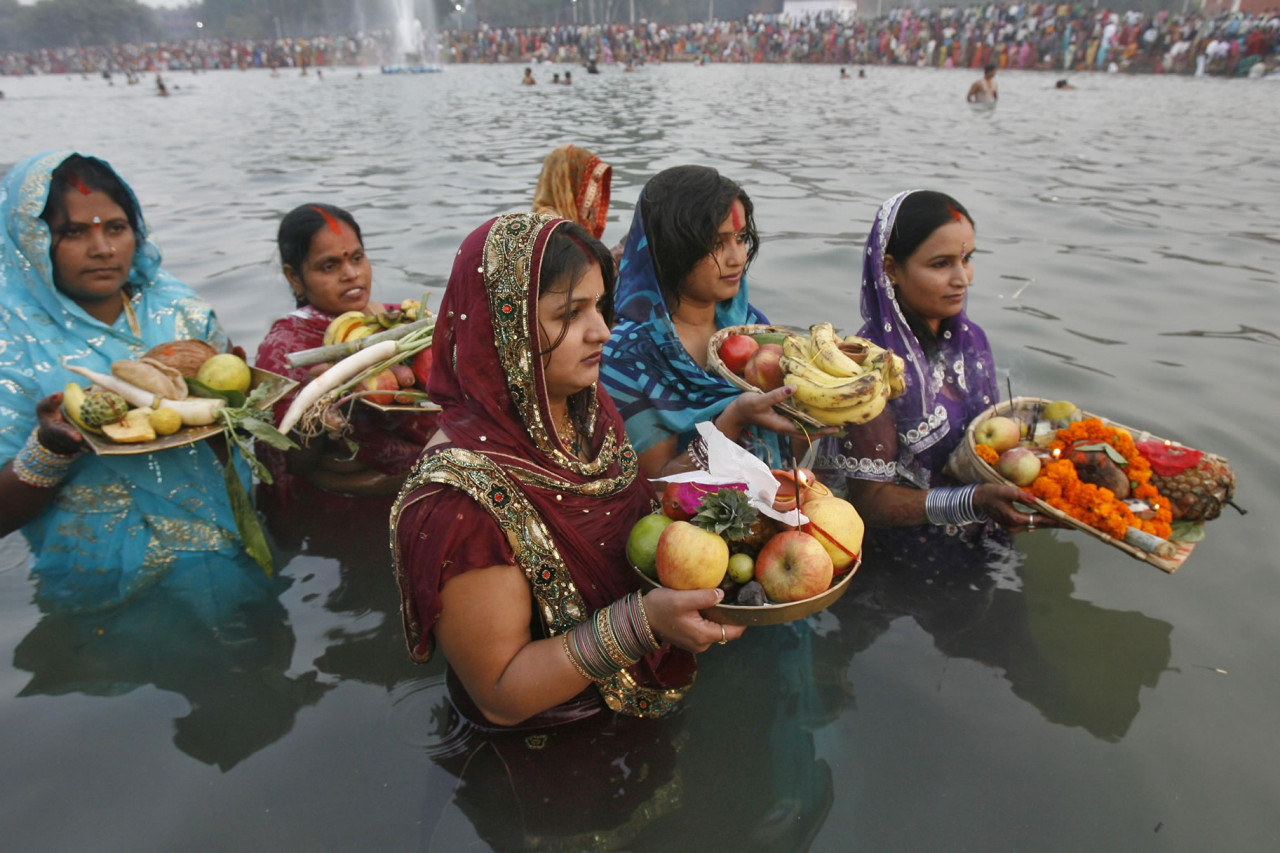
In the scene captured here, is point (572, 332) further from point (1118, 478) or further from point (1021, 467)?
point (1118, 478)

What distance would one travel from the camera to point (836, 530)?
2.02 metres

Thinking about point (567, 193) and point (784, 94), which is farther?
point (784, 94)

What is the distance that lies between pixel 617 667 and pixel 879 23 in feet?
171

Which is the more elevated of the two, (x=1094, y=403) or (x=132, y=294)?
(x=132, y=294)

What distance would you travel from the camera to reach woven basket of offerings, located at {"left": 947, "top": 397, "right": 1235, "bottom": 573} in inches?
102

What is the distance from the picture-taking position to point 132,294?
11.3 ft

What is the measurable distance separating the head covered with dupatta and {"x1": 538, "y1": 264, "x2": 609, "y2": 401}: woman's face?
5.48 ft

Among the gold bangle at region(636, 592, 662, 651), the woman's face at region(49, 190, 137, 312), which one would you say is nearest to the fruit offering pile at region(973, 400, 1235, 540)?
the gold bangle at region(636, 592, 662, 651)

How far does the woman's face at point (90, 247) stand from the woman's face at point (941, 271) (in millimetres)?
3387

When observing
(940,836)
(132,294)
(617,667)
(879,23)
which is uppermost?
(879,23)

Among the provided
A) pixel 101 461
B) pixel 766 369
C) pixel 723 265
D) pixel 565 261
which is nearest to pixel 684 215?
pixel 723 265

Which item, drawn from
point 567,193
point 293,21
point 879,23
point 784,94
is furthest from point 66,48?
point 567,193

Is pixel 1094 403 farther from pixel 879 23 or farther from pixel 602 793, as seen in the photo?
pixel 879 23

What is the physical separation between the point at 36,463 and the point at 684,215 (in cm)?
268
